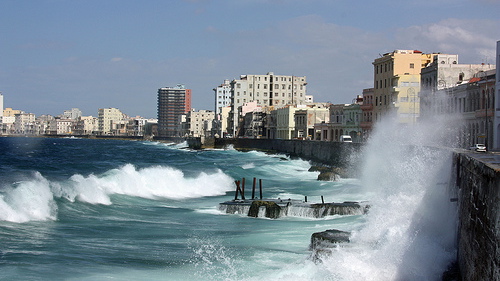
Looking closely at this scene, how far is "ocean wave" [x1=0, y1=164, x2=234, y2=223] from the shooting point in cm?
2384

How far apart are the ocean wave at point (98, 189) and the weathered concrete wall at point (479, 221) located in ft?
51.5

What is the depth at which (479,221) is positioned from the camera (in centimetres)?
1105

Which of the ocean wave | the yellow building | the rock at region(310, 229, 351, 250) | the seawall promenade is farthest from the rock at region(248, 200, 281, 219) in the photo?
the yellow building

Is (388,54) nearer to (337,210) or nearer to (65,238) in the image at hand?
(337,210)

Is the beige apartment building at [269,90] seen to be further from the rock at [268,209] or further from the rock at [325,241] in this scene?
the rock at [325,241]

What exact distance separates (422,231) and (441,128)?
35937mm

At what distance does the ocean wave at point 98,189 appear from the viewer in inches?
939

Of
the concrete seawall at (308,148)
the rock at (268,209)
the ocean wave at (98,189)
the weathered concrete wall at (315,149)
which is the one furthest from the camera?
the concrete seawall at (308,148)

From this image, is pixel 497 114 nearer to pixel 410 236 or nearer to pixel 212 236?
pixel 212 236

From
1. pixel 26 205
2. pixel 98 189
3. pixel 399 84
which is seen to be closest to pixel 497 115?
pixel 98 189

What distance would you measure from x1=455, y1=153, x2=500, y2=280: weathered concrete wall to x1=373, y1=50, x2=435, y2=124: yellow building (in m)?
47.2

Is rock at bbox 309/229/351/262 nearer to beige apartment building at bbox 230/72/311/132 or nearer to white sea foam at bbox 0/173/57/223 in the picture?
white sea foam at bbox 0/173/57/223

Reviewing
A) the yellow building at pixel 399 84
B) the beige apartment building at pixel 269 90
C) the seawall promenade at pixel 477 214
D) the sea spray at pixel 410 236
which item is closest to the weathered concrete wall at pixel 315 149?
the yellow building at pixel 399 84

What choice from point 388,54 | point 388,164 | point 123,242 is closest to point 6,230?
point 123,242
